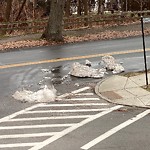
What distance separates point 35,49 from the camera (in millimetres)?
19828

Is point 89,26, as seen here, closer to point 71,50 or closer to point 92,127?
point 71,50

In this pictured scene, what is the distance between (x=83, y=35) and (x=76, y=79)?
10.9 metres

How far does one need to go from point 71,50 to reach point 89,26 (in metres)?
9.50

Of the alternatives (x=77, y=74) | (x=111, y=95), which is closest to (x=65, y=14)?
(x=77, y=74)

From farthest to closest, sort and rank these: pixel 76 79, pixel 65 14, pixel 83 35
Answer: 1. pixel 65 14
2. pixel 83 35
3. pixel 76 79

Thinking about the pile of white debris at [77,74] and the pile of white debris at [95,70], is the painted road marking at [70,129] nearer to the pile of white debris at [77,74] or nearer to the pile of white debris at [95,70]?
the pile of white debris at [77,74]

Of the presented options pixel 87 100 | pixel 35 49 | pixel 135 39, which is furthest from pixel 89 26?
pixel 87 100

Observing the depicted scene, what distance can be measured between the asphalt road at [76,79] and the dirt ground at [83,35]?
1.25 m

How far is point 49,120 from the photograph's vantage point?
32.0ft

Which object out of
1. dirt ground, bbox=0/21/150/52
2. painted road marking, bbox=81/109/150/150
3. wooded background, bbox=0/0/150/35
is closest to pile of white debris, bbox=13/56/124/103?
painted road marking, bbox=81/109/150/150

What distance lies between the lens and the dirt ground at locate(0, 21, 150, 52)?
21.3m

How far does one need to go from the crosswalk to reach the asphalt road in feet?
0.51

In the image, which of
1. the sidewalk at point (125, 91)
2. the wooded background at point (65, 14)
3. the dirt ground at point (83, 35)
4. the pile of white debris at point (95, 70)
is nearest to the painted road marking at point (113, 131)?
the sidewalk at point (125, 91)

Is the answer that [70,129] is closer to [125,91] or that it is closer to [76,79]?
[125,91]
